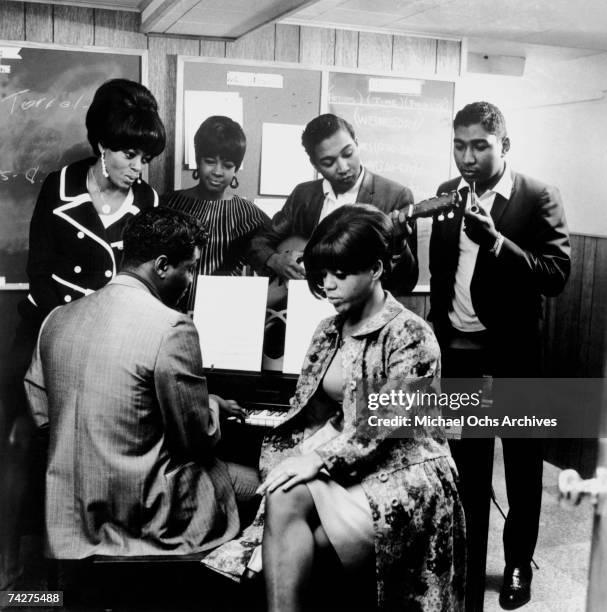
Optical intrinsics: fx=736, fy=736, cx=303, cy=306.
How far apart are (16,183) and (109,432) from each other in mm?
957

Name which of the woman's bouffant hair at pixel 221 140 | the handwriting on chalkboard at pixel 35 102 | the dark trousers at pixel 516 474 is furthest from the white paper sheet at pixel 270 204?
the dark trousers at pixel 516 474

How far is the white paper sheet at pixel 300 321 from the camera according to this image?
230 centimetres

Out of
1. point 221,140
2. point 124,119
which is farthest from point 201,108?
point 124,119

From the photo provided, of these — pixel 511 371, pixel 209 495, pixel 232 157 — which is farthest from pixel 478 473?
pixel 232 157

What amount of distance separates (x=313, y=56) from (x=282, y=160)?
1.17 feet

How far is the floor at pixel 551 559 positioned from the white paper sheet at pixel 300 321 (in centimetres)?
98

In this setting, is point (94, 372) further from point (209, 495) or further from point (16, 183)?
point (16, 183)

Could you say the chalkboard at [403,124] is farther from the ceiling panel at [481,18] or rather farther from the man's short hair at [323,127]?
the ceiling panel at [481,18]

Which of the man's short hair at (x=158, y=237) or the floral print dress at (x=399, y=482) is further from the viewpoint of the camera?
the man's short hair at (x=158, y=237)

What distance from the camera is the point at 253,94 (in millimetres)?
2387

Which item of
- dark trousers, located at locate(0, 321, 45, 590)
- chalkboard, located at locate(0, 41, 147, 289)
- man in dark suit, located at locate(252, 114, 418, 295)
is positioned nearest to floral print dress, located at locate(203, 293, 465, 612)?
man in dark suit, located at locate(252, 114, 418, 295)

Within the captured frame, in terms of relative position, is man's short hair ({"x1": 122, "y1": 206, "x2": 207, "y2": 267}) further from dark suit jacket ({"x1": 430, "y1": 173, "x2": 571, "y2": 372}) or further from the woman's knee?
dark suit jacket ({"x1": 430, "y1": 173, "x2": 571, "y2": 372})

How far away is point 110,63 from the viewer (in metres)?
2.30

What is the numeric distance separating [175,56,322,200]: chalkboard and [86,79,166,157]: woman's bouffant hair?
0.27 ft
